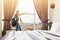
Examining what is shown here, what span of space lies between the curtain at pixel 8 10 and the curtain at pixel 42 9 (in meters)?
0.84

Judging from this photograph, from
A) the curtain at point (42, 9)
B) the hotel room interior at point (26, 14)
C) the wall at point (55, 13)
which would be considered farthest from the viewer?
the curtain at point (42, 9)

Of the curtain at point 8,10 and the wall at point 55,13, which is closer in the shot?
the wall at point 55,13

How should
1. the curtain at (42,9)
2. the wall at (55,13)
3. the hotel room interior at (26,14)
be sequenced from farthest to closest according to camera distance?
the curtain at (42,9) < the hotel room interior at (26,14) < the wall at (55,13)

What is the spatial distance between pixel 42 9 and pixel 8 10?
1.30 meters

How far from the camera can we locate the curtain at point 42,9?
554 cm

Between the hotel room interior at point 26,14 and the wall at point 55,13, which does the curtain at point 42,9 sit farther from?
the wall at point 55,13

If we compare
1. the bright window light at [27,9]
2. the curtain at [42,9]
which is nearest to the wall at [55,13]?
the curtain at [42,9]

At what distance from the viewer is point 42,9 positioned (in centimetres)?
562

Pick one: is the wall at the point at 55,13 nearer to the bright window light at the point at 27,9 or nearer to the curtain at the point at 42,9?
the curtain at the point at 42,9

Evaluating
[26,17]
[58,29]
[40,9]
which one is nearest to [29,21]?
[26,17]

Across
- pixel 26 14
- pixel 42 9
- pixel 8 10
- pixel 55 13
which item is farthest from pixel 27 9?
pixel 55 13

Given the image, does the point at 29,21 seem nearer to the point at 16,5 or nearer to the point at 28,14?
the point at 28,14

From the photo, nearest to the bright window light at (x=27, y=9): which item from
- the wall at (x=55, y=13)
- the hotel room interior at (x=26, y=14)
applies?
the hotel room interior at (x=26, y=14)

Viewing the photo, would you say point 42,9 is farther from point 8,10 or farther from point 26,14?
point 8,10
